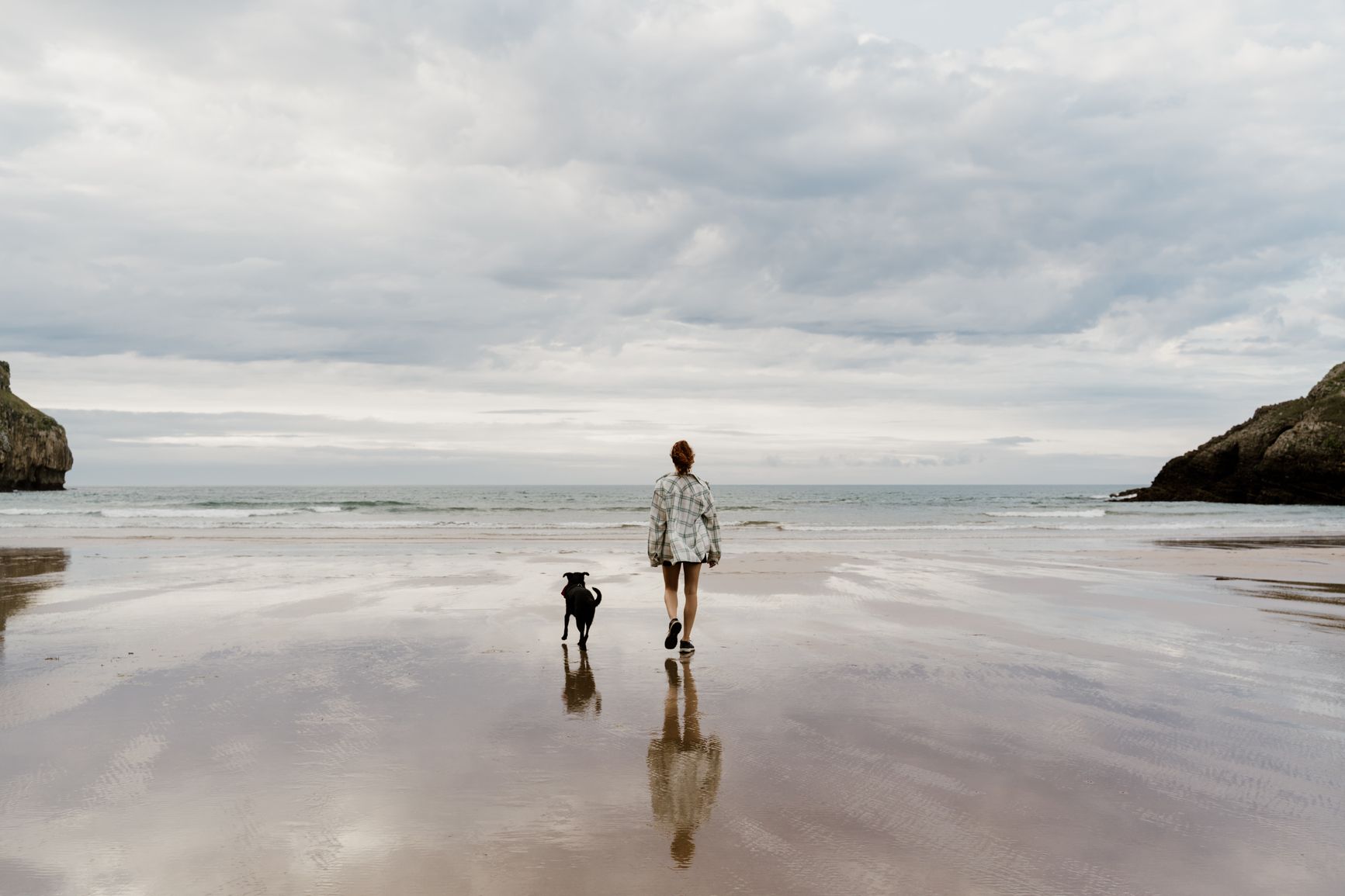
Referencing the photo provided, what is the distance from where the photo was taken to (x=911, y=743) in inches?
199

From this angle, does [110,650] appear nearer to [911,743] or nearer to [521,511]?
[911,743]

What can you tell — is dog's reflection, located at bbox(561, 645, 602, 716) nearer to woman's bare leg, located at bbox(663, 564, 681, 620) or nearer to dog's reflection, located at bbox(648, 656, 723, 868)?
dog's reflection, located at bbox(648, 656, 723, 868)

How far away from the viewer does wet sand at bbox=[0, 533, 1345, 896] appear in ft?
11.2

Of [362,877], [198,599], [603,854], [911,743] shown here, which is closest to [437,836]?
[362,877]

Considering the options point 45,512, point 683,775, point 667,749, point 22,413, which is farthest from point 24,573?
point 22,413

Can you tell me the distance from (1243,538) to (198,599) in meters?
30.5

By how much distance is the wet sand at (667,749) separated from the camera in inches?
135

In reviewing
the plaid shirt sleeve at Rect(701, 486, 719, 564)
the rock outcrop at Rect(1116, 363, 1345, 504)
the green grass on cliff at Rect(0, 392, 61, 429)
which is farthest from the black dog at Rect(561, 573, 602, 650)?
the green grass on cliff at Rect(0, 392, 61, 429)

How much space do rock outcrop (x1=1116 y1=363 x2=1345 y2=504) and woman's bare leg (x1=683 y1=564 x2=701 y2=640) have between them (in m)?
65.8

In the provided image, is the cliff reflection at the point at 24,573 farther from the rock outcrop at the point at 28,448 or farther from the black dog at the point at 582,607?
the rock outcrop at the point at 28,448

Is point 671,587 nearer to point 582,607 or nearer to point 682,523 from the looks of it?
point 682,523

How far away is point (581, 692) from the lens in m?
6.36

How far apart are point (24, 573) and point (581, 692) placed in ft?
45.3

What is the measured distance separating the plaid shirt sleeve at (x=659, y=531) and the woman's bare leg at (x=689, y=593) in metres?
0.28
